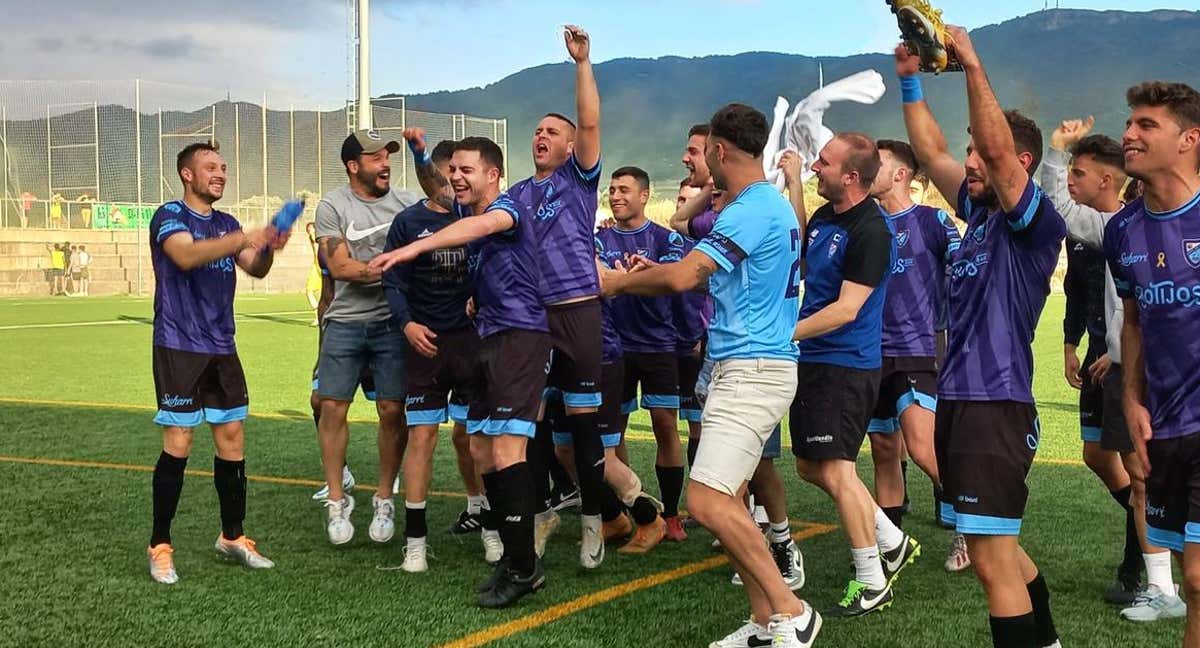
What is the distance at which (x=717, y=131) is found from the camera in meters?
4.76

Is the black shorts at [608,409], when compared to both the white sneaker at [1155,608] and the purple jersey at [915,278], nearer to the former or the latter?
the purple jersey at [915,278]

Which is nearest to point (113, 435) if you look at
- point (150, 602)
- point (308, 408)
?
point (308, 408)

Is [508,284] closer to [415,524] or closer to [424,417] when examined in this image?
[424,417]

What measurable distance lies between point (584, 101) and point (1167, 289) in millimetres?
3183

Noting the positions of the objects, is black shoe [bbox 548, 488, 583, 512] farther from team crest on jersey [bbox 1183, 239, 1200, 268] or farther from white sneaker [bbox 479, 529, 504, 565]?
team crest on jersey [bbox 1183, 239, 1200, 268]

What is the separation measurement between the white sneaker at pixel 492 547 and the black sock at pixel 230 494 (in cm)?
135

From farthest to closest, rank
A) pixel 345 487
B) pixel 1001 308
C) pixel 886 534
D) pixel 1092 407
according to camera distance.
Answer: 1. pixel 345 487
2. pixel 1092 407
3. pixel 886 534
4. pixel 1001 308

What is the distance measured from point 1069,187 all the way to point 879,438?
1.82m

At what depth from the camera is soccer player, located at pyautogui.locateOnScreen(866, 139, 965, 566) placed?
21.4ft

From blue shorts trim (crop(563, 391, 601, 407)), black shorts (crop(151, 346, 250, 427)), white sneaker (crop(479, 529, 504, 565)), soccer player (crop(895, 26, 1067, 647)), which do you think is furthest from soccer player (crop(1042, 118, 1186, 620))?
black shorts (crop(151, 346, 250, 427))

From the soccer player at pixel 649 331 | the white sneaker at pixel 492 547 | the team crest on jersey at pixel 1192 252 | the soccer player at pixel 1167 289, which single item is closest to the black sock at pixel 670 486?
the soccer player at pixel 649 331

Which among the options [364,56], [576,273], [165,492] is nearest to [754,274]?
[576,273]

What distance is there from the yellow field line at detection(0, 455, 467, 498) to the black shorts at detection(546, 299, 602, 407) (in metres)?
2.31

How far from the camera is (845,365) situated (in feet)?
18.0
